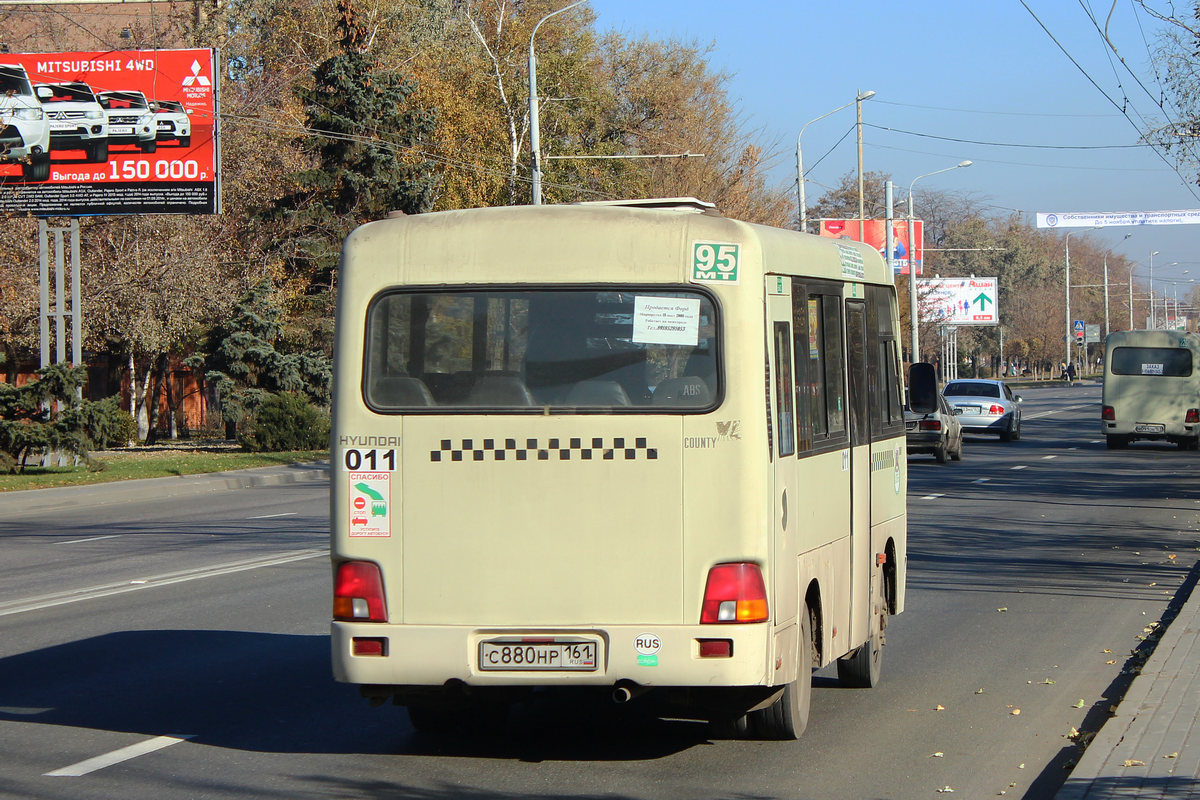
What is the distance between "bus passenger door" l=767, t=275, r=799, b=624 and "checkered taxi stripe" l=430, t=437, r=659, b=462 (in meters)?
0.57

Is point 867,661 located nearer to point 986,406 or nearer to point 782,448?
point 782,448

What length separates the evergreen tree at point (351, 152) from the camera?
4288cm

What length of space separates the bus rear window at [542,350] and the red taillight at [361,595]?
69 cm

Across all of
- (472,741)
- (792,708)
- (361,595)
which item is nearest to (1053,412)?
(792,708)

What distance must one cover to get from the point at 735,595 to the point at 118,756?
9.73 ft

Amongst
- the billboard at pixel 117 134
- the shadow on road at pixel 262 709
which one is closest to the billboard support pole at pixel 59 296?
the billboard at pixel 117 134

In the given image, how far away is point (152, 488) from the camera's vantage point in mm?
Result: 25203

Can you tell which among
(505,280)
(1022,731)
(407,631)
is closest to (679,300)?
(505,280)

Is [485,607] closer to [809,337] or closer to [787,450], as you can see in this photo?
[787,450]

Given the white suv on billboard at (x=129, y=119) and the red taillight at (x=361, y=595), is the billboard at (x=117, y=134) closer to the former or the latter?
the white suv on billboard at (x=129, y=119)

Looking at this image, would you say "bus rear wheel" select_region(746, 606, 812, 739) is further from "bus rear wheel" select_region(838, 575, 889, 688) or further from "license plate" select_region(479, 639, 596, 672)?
"bus rear wheel" select_region(838, 575, 889, 688)

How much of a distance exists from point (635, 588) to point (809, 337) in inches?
66.8

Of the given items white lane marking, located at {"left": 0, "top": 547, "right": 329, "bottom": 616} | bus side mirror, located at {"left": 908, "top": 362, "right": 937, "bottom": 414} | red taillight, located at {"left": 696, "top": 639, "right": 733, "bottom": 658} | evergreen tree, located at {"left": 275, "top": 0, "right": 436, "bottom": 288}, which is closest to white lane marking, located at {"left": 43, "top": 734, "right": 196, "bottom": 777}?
red taillight, located at {"left": 696, "top": 639, "right": 733, "bottom": 658}

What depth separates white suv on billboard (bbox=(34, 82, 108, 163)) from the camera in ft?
99.9
